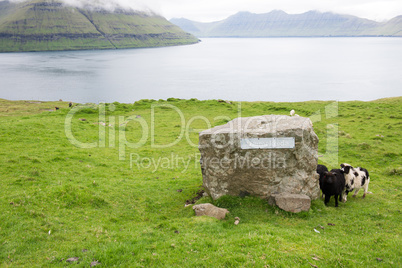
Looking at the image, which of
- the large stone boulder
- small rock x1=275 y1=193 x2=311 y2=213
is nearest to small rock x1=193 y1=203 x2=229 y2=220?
the large stone boulder

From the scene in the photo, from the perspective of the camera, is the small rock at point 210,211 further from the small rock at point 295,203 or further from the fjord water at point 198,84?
the fjord water at point 198,84

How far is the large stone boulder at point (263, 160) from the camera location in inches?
577

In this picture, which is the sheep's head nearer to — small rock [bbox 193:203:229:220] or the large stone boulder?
the large stone boulder

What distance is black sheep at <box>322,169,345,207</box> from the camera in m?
14.9

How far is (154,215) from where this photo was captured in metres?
14.7

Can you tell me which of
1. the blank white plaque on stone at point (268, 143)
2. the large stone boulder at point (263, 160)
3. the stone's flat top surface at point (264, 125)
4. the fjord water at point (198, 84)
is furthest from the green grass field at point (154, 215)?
the fjord water at point (198, 84)

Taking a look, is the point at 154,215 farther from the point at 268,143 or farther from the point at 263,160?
the point at 268,143

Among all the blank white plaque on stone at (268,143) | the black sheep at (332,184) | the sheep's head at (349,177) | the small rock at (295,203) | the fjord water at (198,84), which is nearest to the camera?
the small rock at (295,203)

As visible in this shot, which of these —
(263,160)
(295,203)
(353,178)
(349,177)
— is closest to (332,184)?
(349,177)

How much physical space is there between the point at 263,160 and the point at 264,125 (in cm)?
235

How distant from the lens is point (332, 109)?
4669cm

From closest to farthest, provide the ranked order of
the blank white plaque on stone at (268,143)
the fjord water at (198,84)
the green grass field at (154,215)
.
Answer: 1. the green grass field at (154,215)
2. the blank white plaque on stone at (268,143)
3. the fjord water at (198,84)

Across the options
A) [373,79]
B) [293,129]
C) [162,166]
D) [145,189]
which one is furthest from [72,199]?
[373,79]

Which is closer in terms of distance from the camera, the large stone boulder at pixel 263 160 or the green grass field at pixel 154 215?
the green grass field at pixel 154 215
